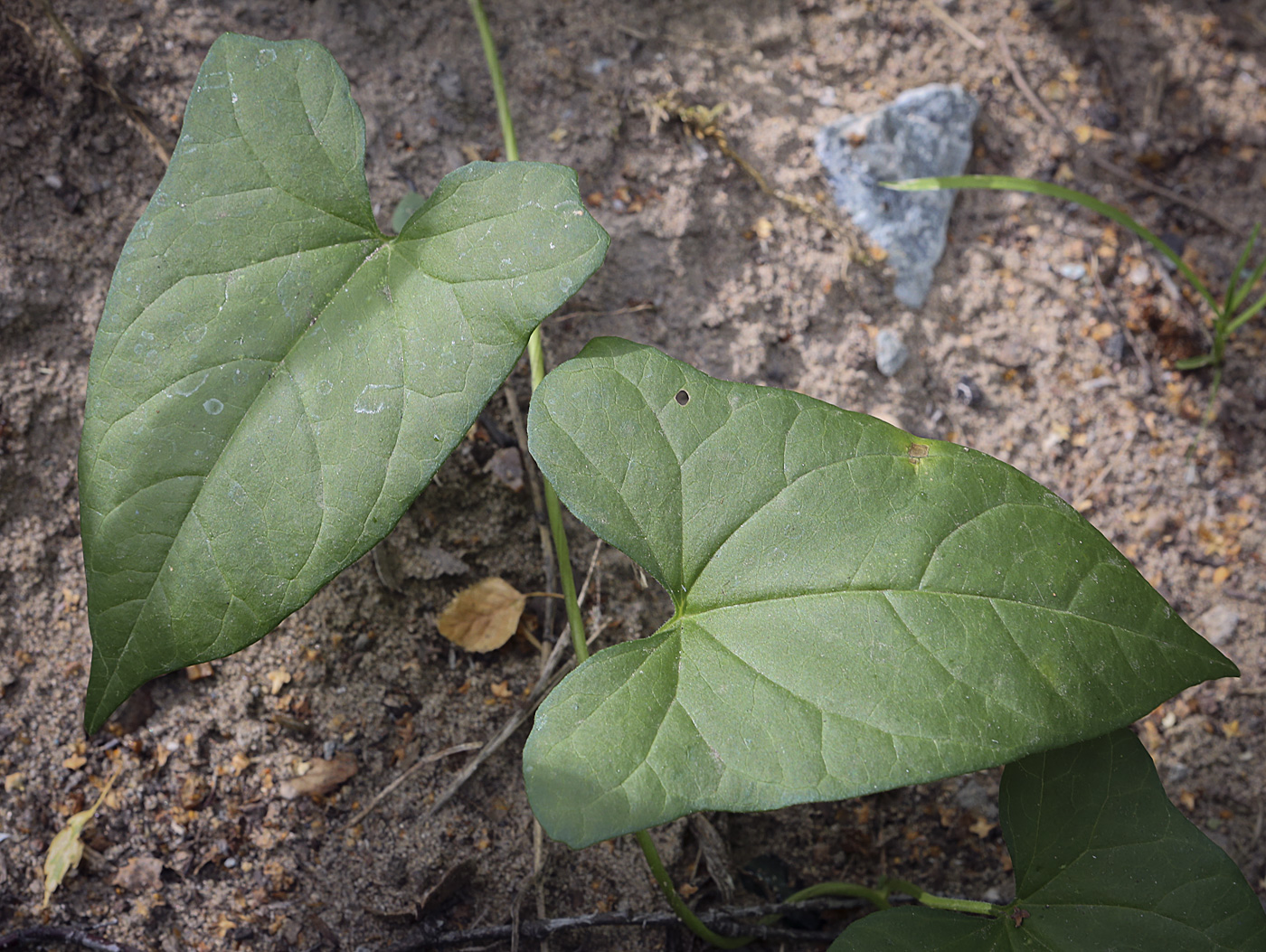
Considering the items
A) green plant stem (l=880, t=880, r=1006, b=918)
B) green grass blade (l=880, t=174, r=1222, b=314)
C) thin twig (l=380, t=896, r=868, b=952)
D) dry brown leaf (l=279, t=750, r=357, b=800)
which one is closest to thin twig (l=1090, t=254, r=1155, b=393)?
green grass blade (l=880, t=174, r=1222, b=314)

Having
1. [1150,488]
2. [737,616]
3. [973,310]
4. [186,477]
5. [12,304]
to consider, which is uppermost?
[12,304]

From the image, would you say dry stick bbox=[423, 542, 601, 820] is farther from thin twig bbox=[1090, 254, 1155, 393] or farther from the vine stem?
thin twig bbox=[1090, 254, 1155, 393]

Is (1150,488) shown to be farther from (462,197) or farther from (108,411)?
(108,411)

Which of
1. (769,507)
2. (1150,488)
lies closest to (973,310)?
(1150,488)

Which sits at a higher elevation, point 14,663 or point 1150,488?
point 14,663

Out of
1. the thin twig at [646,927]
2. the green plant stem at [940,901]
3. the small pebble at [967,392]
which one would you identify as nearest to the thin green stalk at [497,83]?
the small pebble at [967,392]
